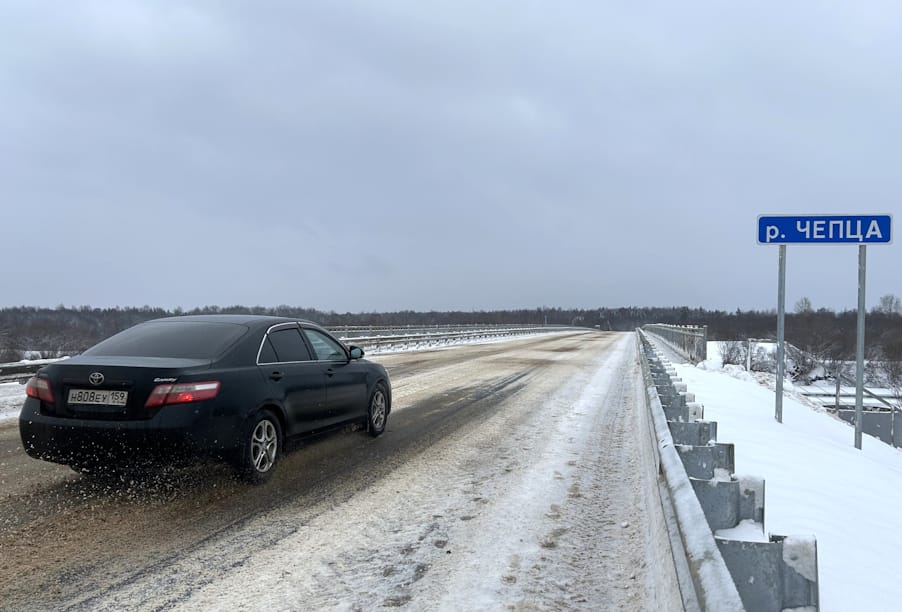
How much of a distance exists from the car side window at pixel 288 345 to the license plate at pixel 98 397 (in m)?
1.47

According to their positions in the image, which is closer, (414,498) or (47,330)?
(414,498)

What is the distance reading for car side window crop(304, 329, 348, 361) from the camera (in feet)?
21.9

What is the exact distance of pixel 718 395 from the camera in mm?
11656

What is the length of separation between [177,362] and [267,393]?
2.69 ft

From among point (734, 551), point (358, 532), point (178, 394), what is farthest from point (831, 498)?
point (178, 394)

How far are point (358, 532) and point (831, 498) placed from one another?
3.90 m

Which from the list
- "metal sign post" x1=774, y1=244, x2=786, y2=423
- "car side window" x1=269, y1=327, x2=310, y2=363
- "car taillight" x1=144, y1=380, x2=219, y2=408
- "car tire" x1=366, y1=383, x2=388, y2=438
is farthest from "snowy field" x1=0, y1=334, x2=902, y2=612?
"car side window" x1=269, y1=327, x2=310, y2=363

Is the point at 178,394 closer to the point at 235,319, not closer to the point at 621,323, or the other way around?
the point at 235,319

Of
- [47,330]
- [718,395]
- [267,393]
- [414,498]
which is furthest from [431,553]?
[47,330]

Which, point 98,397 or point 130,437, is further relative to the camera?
point 98,397

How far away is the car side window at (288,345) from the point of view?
5898mm

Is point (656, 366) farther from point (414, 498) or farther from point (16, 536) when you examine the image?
point (16, 536)

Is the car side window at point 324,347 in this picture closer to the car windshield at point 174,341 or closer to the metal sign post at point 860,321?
the car windshield at point 174,341

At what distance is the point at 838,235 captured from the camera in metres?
8.21
